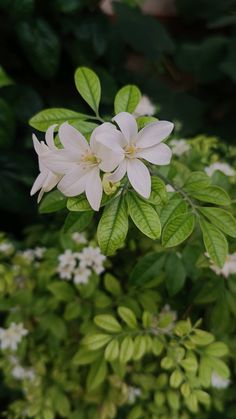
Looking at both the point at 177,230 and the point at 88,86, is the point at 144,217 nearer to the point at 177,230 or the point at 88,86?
the point at 177,230

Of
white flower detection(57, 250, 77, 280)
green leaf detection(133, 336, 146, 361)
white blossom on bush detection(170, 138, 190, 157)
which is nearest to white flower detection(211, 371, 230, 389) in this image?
green leaf detection(133, 336, 146, 361)

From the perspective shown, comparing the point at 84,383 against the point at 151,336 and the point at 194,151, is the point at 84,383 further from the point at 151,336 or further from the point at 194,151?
the point at 194,151

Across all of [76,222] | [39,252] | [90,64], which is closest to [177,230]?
[76,222]

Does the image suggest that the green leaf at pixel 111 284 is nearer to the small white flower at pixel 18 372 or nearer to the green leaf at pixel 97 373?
the green leaf at pixel 97 373

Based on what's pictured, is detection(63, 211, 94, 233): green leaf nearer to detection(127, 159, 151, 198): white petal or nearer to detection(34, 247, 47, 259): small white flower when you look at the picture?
detection(127, 159, 151, 198): white petal

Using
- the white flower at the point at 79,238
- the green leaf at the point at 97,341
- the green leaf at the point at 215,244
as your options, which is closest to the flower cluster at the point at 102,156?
the green leaf at the point at 215,244
